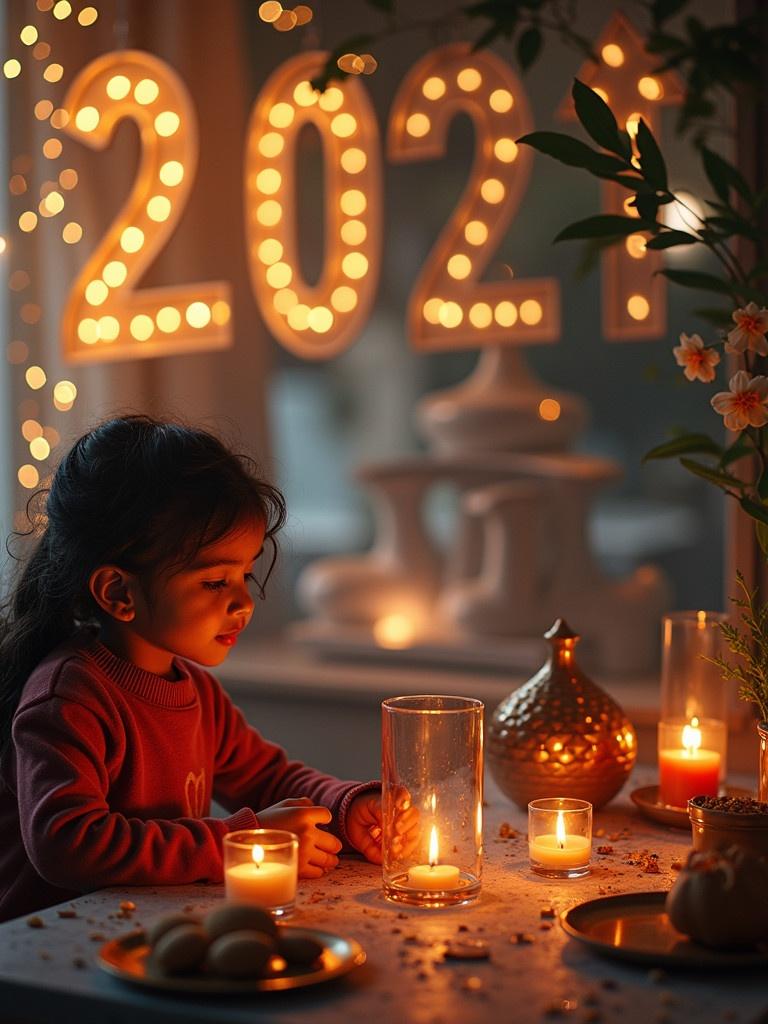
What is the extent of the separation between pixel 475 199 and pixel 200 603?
3.29 ft

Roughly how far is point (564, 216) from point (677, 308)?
31cm

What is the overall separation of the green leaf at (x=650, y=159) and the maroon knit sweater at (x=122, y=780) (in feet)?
2.22

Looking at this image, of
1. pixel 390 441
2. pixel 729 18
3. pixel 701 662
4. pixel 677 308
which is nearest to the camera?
pixel 701 662

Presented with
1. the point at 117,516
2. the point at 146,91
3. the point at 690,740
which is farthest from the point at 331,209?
the point at 690,740

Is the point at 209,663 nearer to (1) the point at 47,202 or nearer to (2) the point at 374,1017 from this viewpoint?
(2) the point at 374,1017

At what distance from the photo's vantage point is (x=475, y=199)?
2.08 m

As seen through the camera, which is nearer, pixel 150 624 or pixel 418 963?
pixel 418 963

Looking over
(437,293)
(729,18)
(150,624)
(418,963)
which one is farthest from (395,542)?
(418,963)

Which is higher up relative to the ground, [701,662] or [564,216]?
[564,216]

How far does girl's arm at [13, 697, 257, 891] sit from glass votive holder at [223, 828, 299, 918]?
11cm

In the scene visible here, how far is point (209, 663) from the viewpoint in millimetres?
1354

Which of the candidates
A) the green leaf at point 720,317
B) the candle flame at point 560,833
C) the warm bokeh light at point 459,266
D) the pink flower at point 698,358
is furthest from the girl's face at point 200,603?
the warm bokeh light at point 459,266

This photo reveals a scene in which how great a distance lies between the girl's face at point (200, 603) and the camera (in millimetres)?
1320

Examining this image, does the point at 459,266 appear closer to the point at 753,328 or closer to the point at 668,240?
the point at 668,240
